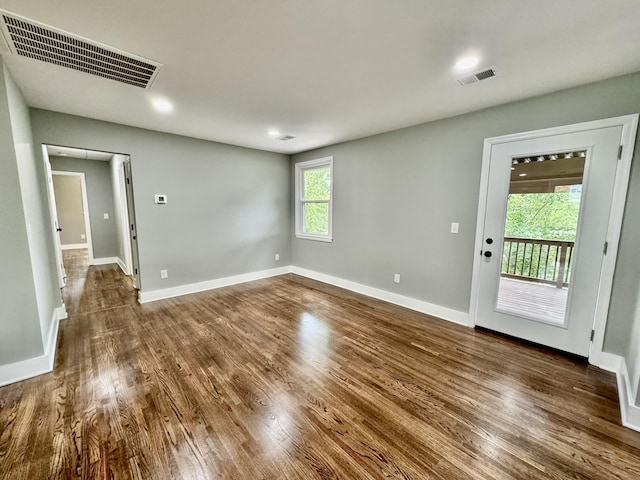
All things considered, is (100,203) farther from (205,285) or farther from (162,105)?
(162,105)

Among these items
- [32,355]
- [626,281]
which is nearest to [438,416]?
[626,281]

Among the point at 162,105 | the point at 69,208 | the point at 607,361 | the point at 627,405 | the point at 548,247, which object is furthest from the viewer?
the point at 69,208

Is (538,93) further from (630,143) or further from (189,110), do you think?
(189,110)

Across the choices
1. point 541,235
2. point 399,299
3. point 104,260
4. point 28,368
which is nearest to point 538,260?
point 541,235

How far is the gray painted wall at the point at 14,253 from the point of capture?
195 cm

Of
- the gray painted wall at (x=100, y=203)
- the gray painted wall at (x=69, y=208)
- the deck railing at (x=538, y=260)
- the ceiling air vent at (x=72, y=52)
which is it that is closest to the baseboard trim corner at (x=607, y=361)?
the deck railing at (x=538, y=260)

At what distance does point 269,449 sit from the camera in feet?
4.90

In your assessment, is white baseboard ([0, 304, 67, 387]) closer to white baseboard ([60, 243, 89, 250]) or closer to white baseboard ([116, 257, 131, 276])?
white baseboard ([116, 257, 131, 276])

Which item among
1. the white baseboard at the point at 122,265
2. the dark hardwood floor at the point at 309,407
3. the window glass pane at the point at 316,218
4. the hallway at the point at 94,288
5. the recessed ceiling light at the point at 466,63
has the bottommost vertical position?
the dark hardwood floor at the point at 309,407

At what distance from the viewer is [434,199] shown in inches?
129

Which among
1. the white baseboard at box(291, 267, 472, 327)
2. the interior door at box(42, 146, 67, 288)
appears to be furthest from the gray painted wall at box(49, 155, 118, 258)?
the white baseboard at box(291, 267, 472, 327)

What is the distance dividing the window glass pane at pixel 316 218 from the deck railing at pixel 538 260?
2782mm

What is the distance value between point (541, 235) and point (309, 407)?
8.74 feet

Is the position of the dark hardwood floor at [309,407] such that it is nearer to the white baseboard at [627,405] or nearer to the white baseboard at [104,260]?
the white baseboard at [627,405]
